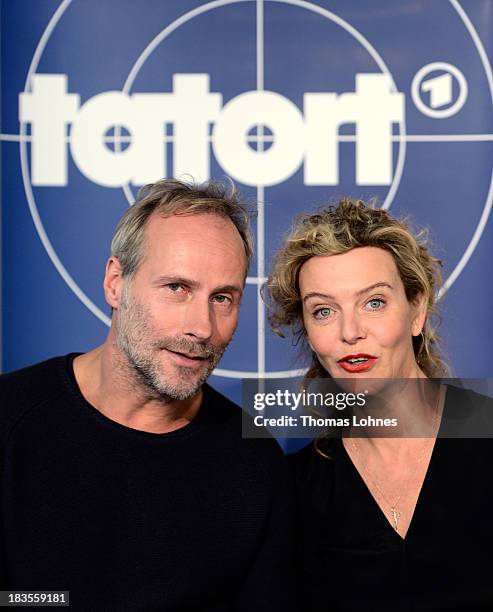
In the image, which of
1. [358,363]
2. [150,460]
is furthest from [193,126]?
[150,460]

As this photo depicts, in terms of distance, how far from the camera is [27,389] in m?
1.71

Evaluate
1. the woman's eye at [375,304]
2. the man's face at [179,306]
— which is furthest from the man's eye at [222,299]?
the woman's eye at [375,304]

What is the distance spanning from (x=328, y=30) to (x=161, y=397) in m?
1.44

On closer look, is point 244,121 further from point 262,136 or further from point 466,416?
point 466,416

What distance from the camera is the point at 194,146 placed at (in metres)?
2.47

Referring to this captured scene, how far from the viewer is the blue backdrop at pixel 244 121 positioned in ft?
8.08

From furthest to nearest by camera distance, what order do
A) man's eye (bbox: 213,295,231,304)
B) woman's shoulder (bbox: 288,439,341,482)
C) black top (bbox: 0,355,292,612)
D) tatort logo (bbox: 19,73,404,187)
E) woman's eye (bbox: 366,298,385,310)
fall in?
tatort logo (bbox: 19,73,404,187) → woman's shoulder (bbox: 288,439,341,482) → woman's eye (bbox: 366,298,385,310) → man's eye (bbox: 213,295,231,304) → black top (bbox: 0,355,292,612)

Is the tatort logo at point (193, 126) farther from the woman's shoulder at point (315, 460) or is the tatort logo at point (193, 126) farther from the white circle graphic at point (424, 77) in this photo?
the woman's shoulder at point (315, 460)

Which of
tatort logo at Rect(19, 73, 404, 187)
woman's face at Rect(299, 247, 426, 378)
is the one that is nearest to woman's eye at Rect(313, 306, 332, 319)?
woman's face at Rect(299, 247, 426, 378)

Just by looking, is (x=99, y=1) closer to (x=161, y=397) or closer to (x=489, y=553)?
(x=161, y=397)

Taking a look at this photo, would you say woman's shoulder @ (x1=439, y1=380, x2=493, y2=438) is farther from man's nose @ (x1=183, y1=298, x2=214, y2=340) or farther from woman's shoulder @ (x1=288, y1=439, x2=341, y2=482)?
man's nose @ (x1=183, y1=298, x2=214, y2=340)

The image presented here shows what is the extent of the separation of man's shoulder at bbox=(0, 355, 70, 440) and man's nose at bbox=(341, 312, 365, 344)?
0.66 metres

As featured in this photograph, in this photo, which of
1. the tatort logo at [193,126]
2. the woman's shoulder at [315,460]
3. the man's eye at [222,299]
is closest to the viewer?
the man's eye at [222,299]

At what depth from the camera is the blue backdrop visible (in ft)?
8.08
